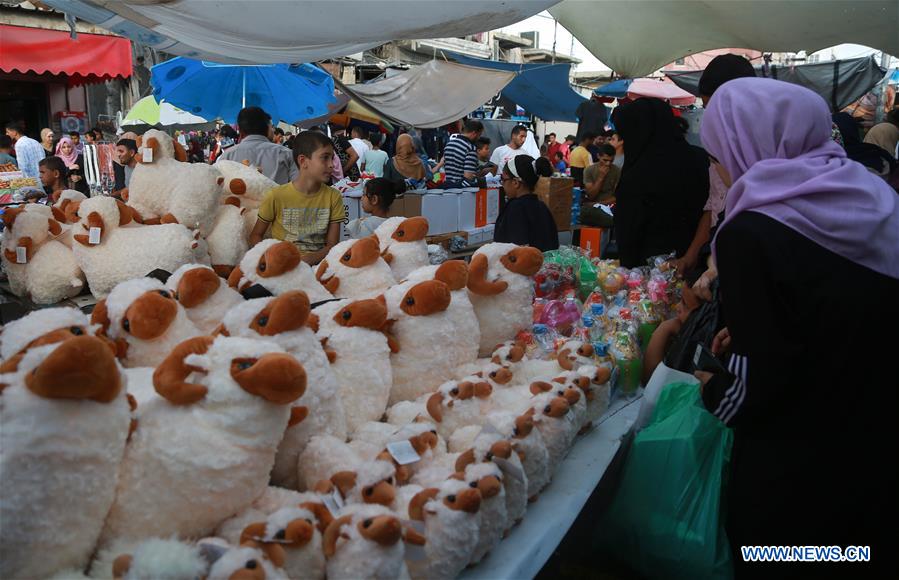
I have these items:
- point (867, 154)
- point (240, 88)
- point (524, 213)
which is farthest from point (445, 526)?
point (240, 88)

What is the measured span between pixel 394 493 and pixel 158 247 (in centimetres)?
212

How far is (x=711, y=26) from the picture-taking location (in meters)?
6.48

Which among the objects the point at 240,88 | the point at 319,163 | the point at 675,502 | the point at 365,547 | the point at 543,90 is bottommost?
the point at 675,502

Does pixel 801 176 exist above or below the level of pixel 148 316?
above

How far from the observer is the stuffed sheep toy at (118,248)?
9.80ft

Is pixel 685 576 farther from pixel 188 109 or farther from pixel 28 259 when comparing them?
pixel 188 109

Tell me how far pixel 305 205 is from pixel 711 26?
5.03 m

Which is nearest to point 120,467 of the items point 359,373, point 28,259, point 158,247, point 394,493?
point 394,493

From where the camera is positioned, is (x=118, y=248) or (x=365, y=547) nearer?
(x=365, y=547)

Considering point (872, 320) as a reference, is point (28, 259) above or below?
below

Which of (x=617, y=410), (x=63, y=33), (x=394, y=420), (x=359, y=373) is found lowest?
(x=617, y=410)

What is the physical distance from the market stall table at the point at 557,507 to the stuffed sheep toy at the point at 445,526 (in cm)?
12

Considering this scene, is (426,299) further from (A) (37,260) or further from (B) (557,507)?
(A) (37,260)

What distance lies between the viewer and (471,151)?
804 cm
